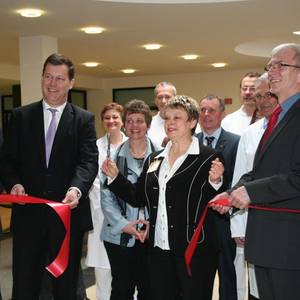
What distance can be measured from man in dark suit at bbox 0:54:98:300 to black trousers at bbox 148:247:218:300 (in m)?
0.47

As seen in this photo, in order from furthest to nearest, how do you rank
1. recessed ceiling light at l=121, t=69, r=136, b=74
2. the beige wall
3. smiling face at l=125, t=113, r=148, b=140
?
the beige wall, recessed ceiling light at l=121, t=69, r=136, b=74, smiling face at l=125, t=113, r=148, b=140

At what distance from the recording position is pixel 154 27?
6.54m

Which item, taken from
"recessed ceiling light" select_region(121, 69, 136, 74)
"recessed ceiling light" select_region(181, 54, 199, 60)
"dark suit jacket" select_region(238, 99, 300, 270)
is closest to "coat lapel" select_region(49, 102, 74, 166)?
"dark suit jacket" select_region(238, 99, 300, 270)

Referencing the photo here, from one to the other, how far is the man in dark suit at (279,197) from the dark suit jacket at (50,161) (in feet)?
3.22

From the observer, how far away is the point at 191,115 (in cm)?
307

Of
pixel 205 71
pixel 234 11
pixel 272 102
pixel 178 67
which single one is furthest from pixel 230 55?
pixel 272 102

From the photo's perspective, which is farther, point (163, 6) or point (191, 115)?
point (163, 6)

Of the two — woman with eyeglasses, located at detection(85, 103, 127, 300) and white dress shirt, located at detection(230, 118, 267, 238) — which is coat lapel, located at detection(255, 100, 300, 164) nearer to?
white dress shirt, located at detection(230, 118, 267, 238)

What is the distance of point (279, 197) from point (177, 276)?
89cm

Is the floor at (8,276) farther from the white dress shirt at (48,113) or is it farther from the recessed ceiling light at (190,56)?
the recessed ceiling light at (190,56)

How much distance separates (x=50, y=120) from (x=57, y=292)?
3.34 feet

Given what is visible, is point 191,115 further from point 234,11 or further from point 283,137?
point 234,11

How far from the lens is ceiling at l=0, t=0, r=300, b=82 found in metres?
5.42

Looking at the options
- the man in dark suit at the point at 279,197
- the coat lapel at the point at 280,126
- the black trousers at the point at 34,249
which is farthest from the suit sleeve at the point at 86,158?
the coat lapel at the point at 280,126
